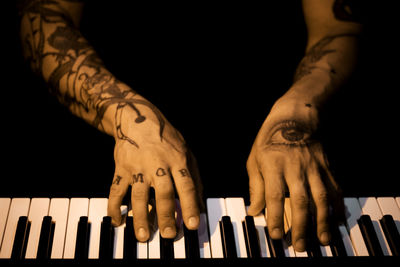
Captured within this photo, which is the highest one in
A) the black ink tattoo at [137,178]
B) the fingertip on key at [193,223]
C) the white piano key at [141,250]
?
the black ink tattoo at [137,178]

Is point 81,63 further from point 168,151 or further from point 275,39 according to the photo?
point 275,39

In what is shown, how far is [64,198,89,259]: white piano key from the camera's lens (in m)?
0.73

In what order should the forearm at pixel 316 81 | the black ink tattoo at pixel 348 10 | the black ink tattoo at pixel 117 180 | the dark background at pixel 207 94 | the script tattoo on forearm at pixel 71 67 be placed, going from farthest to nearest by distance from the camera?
the black ink tattoo at pixel 348 10
the dark background at pixel 207 94
the script tattoo on forearm at pixel 71 67
the forearm at pixel 316 81
the black ink tattoo at pixel 117 180

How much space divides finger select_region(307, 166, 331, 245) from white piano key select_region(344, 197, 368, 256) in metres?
0.09

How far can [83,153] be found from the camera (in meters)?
1.33

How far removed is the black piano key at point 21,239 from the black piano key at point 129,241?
0.81ft

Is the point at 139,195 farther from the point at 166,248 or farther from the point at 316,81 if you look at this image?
the point at 316,81

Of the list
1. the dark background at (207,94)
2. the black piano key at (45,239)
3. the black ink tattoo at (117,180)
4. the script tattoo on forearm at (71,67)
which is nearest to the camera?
the black piano key at (45,239)

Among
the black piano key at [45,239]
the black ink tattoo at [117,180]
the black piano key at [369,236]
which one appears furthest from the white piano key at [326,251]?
the black piano key at [45,239]

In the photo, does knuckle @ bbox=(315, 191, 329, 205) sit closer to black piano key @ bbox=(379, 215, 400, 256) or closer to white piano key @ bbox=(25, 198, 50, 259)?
black piano key @ bbox=(379, 215, 400, 256)

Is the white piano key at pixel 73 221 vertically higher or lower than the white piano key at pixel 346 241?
higher

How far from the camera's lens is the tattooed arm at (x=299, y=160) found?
2.51 ft

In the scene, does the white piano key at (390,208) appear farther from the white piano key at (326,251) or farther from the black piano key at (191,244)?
the black piano key at (191,244)

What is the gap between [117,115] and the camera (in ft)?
3.36
